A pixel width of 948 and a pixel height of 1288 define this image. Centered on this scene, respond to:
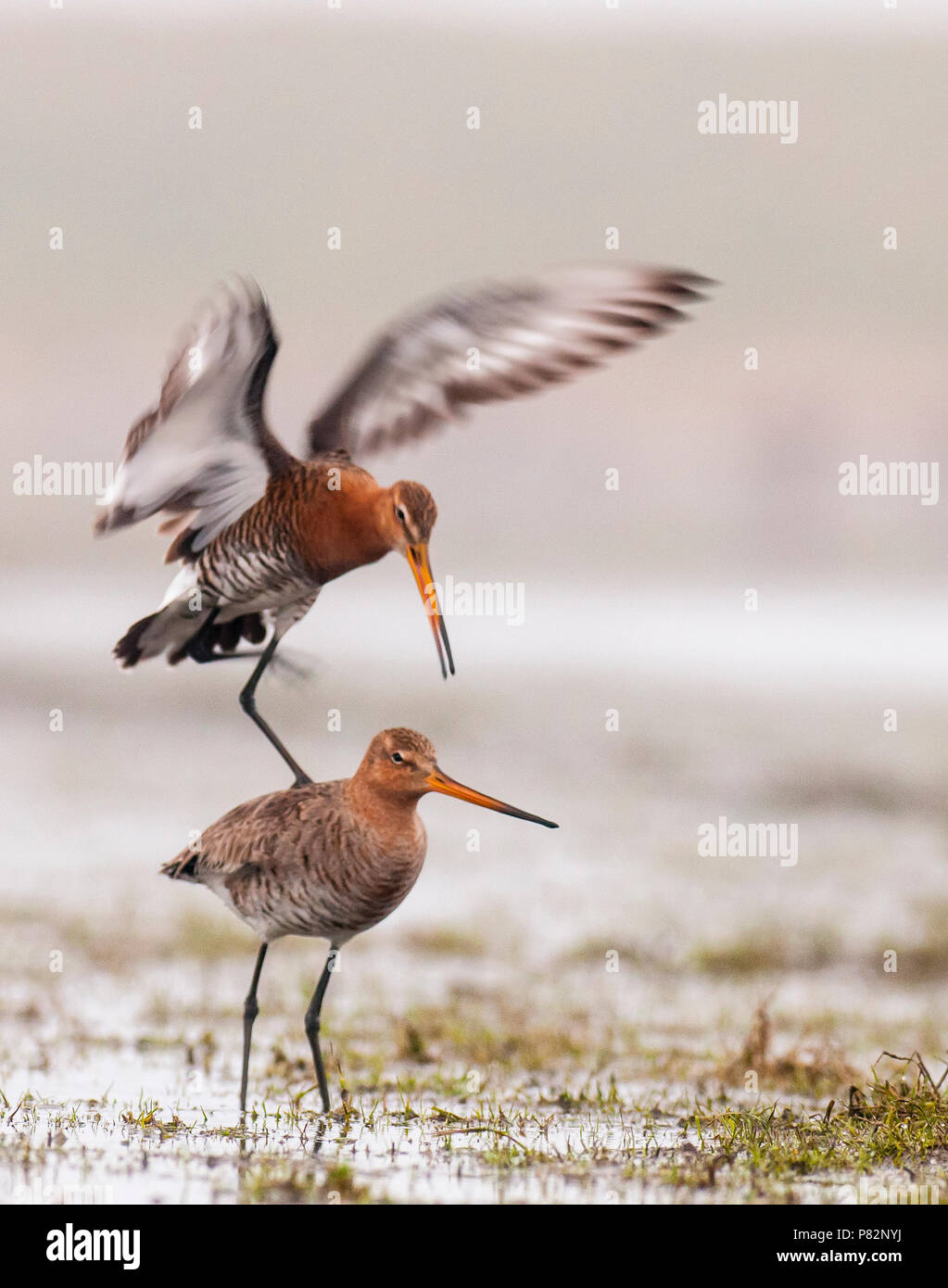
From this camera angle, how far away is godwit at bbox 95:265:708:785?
19.0 ft

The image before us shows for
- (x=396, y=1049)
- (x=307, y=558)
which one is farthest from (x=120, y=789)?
(x=307, y=558)

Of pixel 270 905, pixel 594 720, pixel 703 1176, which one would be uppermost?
pixel 594 720

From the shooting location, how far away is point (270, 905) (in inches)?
230

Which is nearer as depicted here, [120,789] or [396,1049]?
[396,1049]

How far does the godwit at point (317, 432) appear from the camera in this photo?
228 inches

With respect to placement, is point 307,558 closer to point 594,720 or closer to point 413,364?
point 413,364

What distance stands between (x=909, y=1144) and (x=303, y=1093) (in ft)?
6.29

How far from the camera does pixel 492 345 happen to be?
20.0ft

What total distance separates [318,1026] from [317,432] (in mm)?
2126

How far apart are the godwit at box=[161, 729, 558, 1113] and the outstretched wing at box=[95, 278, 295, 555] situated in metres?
1.16

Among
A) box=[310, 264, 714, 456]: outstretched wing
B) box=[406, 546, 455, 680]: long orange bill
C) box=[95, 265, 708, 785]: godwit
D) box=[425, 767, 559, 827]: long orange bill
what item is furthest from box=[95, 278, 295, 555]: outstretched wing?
box=[425, 767, 559, 827]: long orange bill

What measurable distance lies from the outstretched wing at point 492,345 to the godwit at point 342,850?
4.20 feet
